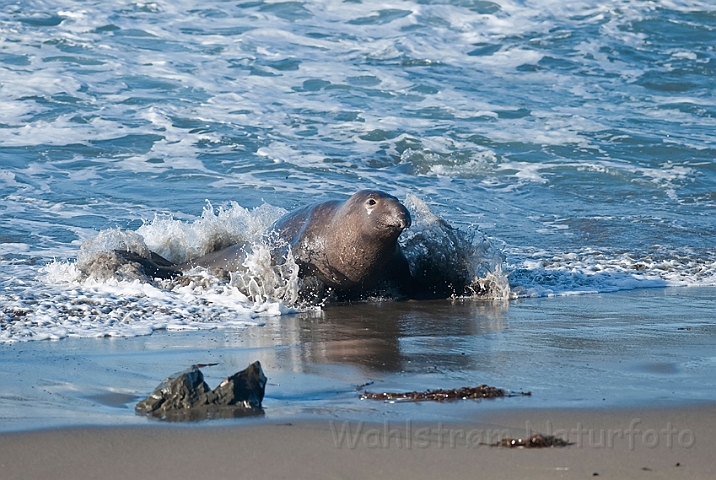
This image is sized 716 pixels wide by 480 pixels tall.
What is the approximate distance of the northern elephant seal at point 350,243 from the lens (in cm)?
750

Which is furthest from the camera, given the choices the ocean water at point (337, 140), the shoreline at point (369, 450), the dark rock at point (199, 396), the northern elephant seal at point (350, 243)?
the ocean water at point (337, 140)

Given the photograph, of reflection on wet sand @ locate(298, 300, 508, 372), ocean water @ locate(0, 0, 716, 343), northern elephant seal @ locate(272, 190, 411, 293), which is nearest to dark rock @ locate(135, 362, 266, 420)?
reflection on wet sand @ locate(298, 300, 508, 372)

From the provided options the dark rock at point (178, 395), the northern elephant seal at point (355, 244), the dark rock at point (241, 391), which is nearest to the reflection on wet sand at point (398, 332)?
the northern elephant seal at point (355, 244)

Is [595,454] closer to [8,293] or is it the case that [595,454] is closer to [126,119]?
[8,293]

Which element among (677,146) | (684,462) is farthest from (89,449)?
(677,146)

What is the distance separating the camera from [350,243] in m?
7.68

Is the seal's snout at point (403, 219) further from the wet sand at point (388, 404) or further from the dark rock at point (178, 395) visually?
the dark rock at point (178, 395)

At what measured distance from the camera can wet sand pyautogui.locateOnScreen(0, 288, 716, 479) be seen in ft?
10.8

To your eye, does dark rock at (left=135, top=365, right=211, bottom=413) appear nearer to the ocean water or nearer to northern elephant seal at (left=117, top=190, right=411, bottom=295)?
the ocean water

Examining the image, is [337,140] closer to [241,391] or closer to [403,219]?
[403,219]

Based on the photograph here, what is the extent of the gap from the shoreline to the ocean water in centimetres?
263

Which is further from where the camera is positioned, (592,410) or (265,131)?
(265,131)

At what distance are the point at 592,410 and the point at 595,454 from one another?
61 centimetres

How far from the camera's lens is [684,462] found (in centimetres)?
325
